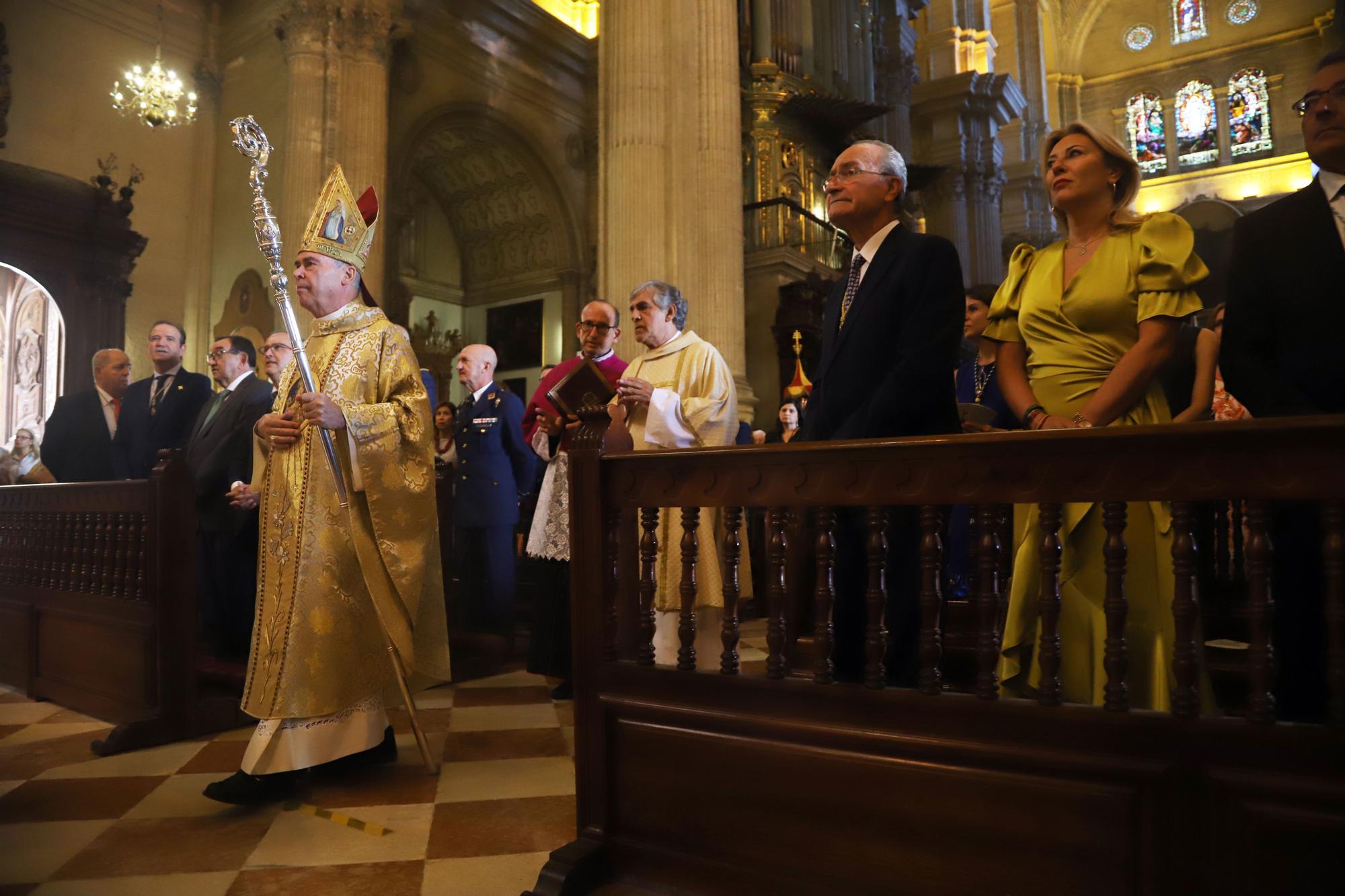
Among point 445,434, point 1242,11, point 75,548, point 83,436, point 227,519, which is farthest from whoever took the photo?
point 1242,11

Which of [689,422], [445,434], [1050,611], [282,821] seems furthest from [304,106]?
[1050,611]

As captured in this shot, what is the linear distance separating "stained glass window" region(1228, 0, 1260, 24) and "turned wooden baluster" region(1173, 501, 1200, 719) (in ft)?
113

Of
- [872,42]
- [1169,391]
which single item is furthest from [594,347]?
[872,42]

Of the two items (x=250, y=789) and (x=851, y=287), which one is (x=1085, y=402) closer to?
(x=851, y=287)

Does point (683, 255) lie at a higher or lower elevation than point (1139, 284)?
higher

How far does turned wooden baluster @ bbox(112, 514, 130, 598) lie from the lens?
3666 mm

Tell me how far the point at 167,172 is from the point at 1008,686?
41.6ft

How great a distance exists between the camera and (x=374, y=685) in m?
2.92

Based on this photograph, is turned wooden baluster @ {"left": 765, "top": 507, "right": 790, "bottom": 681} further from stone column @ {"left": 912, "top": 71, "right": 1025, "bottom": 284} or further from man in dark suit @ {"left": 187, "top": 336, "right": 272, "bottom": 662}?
stone column @ {"left": 912, "top": 71, "right": 1025, "bottom": 284}

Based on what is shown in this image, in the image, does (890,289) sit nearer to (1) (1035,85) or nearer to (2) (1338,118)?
(2) (1338,118)

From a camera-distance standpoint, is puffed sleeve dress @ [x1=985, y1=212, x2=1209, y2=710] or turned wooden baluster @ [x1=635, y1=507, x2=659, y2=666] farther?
turned wooden baluster @ [x1=635, y1=507, x2=659, y2=666]

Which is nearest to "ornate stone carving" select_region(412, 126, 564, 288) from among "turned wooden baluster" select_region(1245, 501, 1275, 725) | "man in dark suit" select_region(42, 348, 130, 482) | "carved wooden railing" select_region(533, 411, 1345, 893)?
"man in dark suit" select_region(42, 348, 130, 482)

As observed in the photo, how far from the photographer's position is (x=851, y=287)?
2381mm

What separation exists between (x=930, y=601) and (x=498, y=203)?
15.1m
